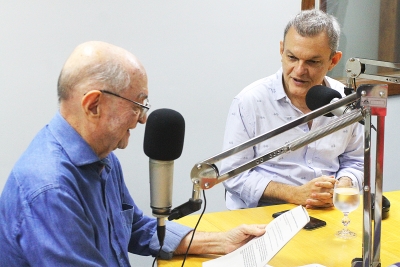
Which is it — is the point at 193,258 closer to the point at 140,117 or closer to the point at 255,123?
the point at 140,117

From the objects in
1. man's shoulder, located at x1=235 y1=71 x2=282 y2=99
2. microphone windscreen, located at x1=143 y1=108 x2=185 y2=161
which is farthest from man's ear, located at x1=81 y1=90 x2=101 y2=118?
man's shoulder, located at x1=235 y1=71 x2=282 y2=99

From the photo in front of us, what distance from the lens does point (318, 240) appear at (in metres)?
1.81

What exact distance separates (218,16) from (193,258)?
1.83 meters

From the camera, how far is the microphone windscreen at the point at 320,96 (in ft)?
4.24

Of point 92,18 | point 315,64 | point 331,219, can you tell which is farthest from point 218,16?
point 331,219

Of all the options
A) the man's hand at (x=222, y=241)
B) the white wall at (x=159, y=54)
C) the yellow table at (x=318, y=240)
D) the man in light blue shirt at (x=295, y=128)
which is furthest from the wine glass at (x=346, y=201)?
the white wall at (x=159, y=54)

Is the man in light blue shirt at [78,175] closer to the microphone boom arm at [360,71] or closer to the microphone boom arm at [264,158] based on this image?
the microphone boom arm at [264,158]

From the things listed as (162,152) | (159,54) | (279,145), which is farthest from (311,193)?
(159,54)

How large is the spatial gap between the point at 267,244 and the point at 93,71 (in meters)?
0.67

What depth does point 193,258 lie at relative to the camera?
1.69 m

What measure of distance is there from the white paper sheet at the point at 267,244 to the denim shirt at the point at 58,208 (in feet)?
1.03

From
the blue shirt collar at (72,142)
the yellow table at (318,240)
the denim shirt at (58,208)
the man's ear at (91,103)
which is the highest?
the man's ear at (91,103)

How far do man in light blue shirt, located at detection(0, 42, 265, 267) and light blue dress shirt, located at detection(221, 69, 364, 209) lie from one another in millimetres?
767

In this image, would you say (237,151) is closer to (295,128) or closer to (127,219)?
(127,219)
